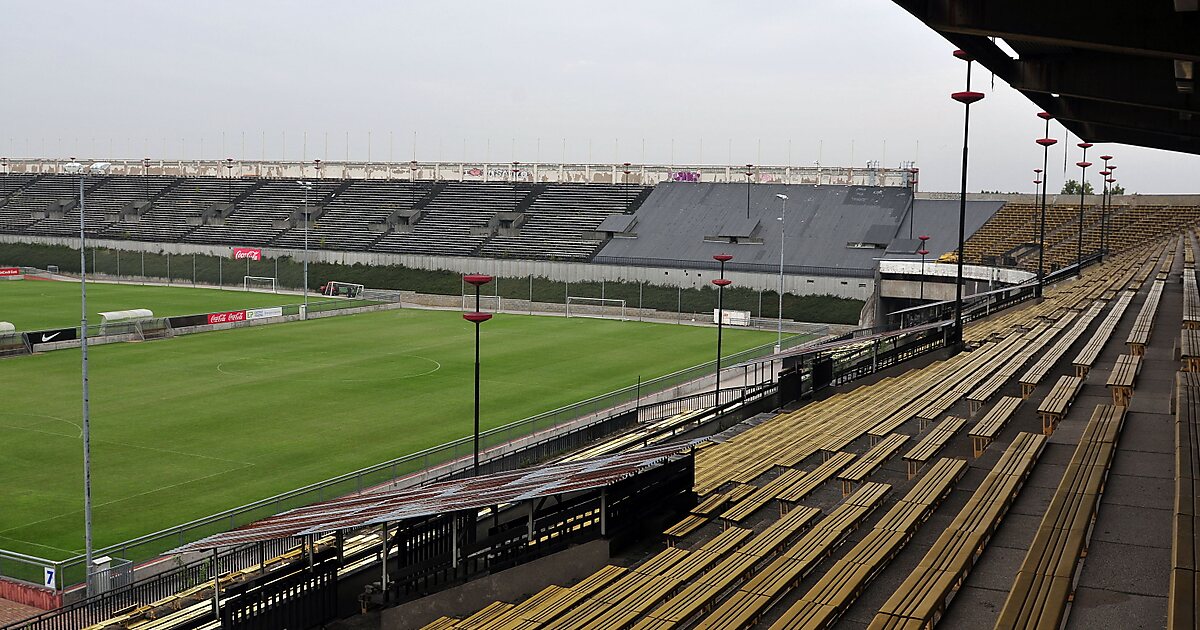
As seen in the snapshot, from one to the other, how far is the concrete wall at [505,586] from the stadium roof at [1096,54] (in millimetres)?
8508

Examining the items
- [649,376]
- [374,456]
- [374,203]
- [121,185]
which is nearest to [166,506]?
[374,456]

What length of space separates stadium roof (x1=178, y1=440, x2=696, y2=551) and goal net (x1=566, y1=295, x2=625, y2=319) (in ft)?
172

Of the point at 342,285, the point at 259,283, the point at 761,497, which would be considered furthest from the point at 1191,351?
the point at 259,283

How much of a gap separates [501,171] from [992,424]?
10265cm

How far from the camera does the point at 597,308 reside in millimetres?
71125

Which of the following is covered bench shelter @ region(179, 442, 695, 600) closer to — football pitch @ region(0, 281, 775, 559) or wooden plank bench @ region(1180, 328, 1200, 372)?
wooden plank bench @ region(1180, 328, 1200, 372)

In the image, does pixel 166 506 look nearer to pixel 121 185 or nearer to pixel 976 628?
pixel 976 628

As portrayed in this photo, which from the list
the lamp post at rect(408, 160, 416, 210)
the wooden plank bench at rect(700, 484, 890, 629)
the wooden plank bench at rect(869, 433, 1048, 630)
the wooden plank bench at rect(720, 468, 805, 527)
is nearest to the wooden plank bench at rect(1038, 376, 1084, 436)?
the wooden plank bench at rect(869, 433, 1048, 630)

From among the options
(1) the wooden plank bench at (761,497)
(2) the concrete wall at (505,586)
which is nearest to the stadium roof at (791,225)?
(1) the wooden plank bench at (761,497)

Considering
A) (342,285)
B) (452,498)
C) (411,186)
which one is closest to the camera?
(452,498)

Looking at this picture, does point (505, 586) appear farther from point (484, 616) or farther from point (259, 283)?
point (259, 283)

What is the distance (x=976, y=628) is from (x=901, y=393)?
1446cm

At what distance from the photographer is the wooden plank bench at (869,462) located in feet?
52.2

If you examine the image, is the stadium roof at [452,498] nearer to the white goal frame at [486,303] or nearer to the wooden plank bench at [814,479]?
the wooden plank bench at [814,479]
